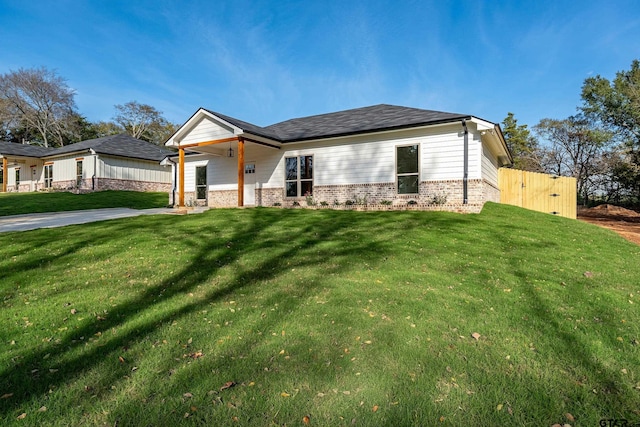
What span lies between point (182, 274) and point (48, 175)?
30432 millimetres

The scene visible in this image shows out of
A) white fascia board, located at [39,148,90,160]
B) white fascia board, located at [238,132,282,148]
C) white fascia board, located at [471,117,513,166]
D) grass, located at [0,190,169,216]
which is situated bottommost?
grass, located at [0,190,169,216]

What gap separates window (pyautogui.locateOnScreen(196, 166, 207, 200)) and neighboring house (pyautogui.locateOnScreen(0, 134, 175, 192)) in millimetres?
11247

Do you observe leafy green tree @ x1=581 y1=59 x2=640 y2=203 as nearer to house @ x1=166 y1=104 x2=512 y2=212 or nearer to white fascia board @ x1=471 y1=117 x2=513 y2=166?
Result: house @ x1=166 y1=104 x2=512 y2=212

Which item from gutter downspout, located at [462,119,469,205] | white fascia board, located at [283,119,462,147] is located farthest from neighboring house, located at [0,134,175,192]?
gutter downspout, located at [462,119,469,205]

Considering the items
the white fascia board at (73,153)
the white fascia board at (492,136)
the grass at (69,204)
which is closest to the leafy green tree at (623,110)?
the white fascia board at (492,136)

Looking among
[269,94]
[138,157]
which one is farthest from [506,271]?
[138,157]

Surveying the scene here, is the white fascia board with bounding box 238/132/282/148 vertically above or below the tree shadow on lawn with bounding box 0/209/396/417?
above

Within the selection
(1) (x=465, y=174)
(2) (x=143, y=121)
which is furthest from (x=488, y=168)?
(2) (x=143, y=121)

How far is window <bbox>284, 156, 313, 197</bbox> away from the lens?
46.4 ft

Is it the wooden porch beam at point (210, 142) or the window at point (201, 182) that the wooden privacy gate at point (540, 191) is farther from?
the window at point (201, 182)

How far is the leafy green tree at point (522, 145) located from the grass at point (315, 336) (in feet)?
82.2

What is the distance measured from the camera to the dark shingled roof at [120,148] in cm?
2430

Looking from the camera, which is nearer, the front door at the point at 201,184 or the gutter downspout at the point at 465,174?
the gutter downspout at the point at 465,174

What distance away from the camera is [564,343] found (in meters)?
3.04
